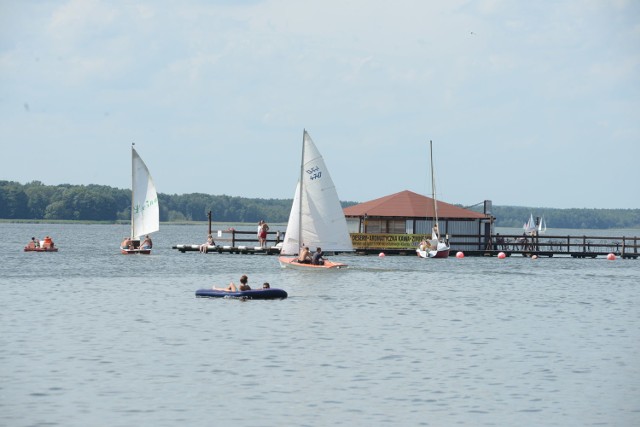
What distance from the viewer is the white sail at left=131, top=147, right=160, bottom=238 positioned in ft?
254

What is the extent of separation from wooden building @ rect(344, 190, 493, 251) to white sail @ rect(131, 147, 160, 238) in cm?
1453

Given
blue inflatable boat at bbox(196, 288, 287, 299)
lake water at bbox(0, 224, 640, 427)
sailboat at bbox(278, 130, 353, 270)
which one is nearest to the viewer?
lake water at bbox(0, 224, 640, 427)

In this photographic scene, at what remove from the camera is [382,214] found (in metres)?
80.9

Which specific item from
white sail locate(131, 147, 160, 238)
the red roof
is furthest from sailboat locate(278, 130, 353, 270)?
the red roof

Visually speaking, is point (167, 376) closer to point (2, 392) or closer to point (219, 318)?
point (2, 392)

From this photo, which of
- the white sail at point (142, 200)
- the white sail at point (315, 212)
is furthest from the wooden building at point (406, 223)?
the white sail at point (315, 212)

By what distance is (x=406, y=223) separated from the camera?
81625 millimetres

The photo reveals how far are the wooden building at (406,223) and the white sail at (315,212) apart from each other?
19201 mm

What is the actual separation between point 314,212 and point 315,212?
55mm

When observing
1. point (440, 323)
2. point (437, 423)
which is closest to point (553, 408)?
point (437, 423)

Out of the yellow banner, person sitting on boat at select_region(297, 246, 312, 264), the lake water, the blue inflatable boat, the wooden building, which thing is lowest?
the lake water

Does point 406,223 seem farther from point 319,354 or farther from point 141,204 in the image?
point 319,354

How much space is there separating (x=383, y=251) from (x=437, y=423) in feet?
195

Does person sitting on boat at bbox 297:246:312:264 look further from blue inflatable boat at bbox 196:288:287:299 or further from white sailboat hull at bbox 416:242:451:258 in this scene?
white sailboat hull at bbox 416:242:451:258
